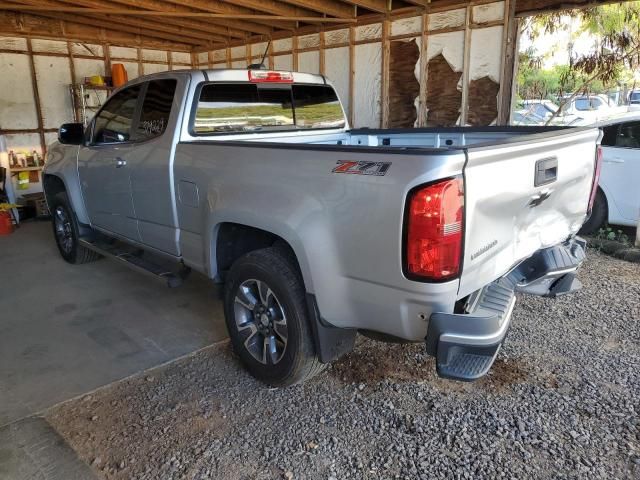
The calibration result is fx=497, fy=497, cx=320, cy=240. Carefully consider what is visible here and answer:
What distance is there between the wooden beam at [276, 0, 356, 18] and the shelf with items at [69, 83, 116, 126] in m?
5.29

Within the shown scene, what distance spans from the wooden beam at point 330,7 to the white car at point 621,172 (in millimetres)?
4604

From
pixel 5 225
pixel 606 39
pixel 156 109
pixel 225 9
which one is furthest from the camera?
pixel 225 9

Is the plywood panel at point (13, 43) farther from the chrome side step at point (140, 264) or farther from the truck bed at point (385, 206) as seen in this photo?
the truck bed at point (385, 206)

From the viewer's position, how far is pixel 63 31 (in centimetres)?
1023

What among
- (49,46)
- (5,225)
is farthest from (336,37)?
(5,225)

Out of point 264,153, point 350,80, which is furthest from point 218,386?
point 350,80

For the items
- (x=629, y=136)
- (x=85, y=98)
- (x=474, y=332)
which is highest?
(x=85, y=98)

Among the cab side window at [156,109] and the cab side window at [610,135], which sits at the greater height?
the cab side window at [156,109]

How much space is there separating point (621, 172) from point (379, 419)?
502 centimetres

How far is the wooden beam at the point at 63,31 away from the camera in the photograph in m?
9.56

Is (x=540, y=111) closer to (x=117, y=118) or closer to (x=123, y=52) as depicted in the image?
(x=123, y=52)

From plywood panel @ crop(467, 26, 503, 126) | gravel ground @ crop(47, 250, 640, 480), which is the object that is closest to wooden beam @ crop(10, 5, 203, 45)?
plywood panel @ crop(467, 26, 503, 126)

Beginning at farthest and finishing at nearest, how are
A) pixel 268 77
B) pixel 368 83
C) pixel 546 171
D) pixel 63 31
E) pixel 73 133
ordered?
pixel 63 31 < pixel 368 83 < pixel 73 133 < pixel 268 77 < pixel 546 171

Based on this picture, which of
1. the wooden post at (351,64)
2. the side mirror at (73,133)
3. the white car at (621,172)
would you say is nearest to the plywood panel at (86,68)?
the wooden post at (351,64)
